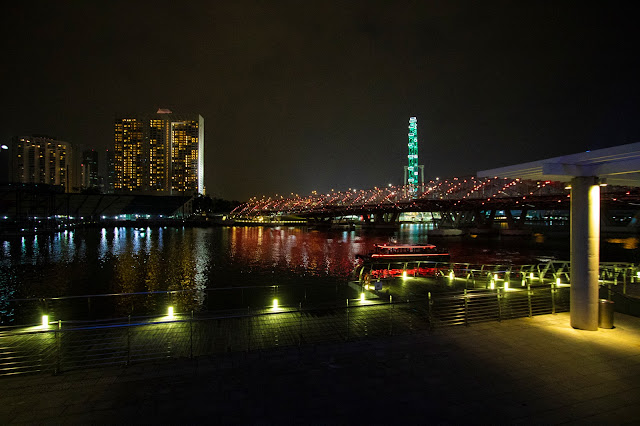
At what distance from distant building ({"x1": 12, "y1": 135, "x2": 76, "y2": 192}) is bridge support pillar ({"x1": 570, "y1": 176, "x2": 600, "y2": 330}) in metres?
217

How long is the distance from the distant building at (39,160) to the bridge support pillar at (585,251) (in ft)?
711

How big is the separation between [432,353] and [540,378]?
1.96 meters

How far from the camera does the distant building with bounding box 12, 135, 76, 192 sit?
18275 cm

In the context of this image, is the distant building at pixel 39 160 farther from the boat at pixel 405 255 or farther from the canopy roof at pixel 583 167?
the canopy roof at pixel 583 167

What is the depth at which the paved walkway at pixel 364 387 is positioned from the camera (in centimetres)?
559

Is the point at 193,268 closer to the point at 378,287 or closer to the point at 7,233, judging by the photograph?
the point at 378,287

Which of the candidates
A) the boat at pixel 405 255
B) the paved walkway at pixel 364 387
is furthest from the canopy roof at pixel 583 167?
the boat at pixel 405 255

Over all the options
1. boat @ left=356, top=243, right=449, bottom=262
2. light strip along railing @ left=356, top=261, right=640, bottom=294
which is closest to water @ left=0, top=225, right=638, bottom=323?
boat @ left=356, top=243, right=449, bottom=262

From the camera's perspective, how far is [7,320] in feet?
60.7

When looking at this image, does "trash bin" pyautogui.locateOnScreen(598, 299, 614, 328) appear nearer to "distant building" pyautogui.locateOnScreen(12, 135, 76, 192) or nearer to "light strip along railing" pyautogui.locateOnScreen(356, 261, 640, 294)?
"light strip along railing" pyautogui.locateOnScreen(356, 261, 640, 294)

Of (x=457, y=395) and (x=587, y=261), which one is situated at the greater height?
(x=587, y=261)

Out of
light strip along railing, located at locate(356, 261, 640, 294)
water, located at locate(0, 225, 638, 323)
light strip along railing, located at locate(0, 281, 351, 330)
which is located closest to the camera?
light strip along railing, located at locate(356, 261, 640, 294)

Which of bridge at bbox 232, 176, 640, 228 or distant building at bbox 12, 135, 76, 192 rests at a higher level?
distant building at bbox 12, 135, 76, 192

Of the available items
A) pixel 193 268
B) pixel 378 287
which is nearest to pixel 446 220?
pixel 193 268
